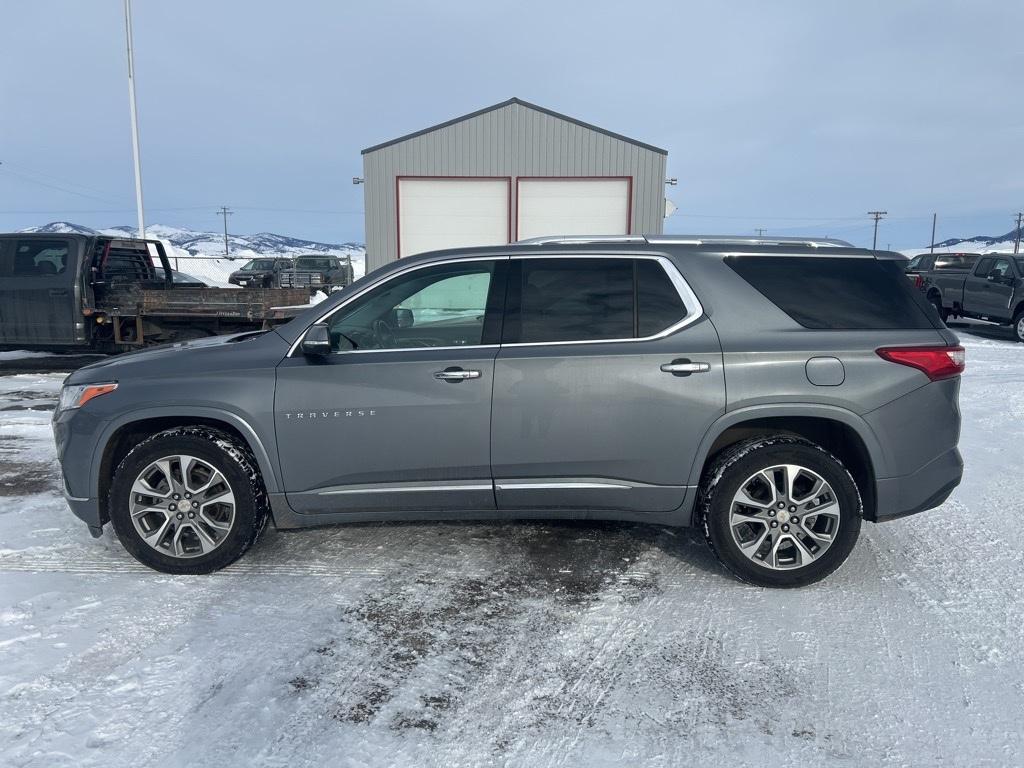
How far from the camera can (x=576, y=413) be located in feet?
11.6

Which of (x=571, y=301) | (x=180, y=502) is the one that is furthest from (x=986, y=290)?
(x=180, y=502)

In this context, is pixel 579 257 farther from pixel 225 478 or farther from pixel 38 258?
pixel 38 258

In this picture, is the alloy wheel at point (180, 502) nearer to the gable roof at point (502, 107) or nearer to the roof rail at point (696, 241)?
the roof rail at point (696, 241)

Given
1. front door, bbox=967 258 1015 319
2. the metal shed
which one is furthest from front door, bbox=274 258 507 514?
front door, bbox=967 258 1015 319

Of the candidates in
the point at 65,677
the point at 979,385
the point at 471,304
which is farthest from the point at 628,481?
the point at 979,385

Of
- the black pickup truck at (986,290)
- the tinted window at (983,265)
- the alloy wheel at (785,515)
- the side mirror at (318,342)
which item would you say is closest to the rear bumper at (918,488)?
the alloy wheel at (785,515)

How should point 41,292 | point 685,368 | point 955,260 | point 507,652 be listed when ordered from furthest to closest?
point 955,260, point 41,292, point 685,368, point 507,652

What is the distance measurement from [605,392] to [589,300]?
52cm

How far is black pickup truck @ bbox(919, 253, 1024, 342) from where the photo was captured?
1500cm

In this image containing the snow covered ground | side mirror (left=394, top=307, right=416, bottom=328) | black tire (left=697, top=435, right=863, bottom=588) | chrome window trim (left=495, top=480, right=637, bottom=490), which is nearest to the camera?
the snow covered ground

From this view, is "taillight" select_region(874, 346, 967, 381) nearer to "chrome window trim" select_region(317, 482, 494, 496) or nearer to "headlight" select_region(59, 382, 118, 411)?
"chrome window trim" select_region(317, 482, 494, 496)

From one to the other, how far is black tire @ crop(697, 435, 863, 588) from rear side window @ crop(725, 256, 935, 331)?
0.66 m

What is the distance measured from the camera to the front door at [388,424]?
3561mm

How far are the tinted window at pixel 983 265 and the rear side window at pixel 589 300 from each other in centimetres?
1616
